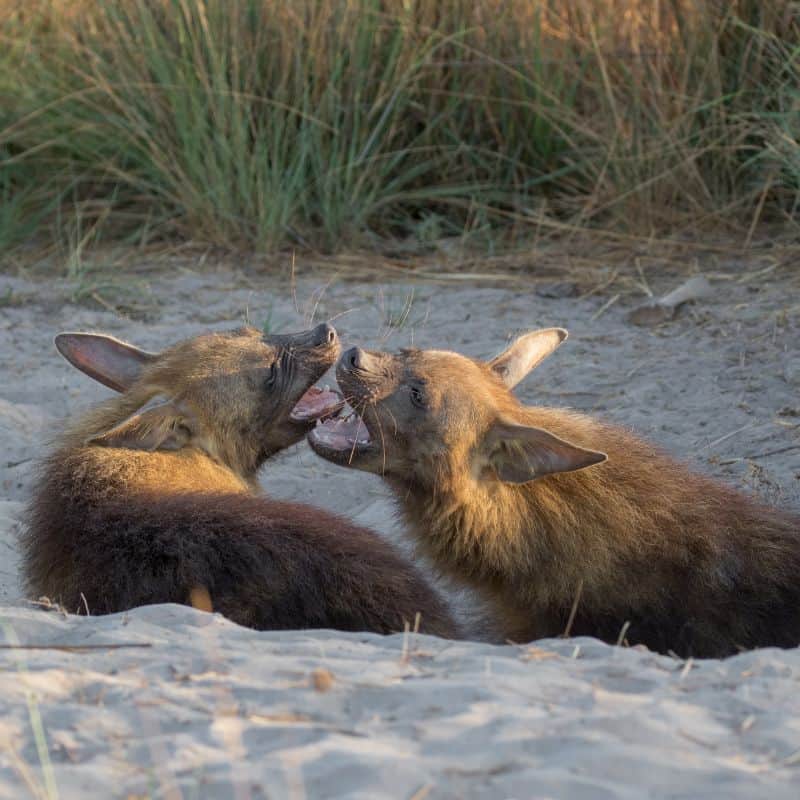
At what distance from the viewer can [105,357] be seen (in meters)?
5.12

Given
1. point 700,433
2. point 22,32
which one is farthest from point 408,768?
point 22,32

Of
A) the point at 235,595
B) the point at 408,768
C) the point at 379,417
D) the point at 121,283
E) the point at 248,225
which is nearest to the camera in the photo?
the point at 408,768

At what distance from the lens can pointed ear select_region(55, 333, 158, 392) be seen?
5.09 meters

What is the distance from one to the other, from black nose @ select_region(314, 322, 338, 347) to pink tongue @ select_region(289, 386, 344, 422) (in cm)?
18

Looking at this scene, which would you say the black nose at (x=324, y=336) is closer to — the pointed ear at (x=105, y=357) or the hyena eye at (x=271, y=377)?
the hyena eye at (x=271, y=377)

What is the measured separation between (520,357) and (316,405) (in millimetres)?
724

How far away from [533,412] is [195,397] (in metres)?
1.11

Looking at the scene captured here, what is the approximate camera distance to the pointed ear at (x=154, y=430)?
4.40m

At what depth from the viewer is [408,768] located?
2.48 m

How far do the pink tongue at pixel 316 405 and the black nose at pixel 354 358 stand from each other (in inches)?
18.1

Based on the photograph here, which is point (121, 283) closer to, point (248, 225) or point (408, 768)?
point (248, 225)

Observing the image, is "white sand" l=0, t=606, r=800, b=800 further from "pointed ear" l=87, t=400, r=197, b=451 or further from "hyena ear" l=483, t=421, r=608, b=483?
"pointed ear" l=87, t=400, r=197, b=451

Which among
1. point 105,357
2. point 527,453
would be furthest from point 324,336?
point 527,453

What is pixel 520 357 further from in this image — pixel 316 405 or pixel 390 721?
pixel 390 721
